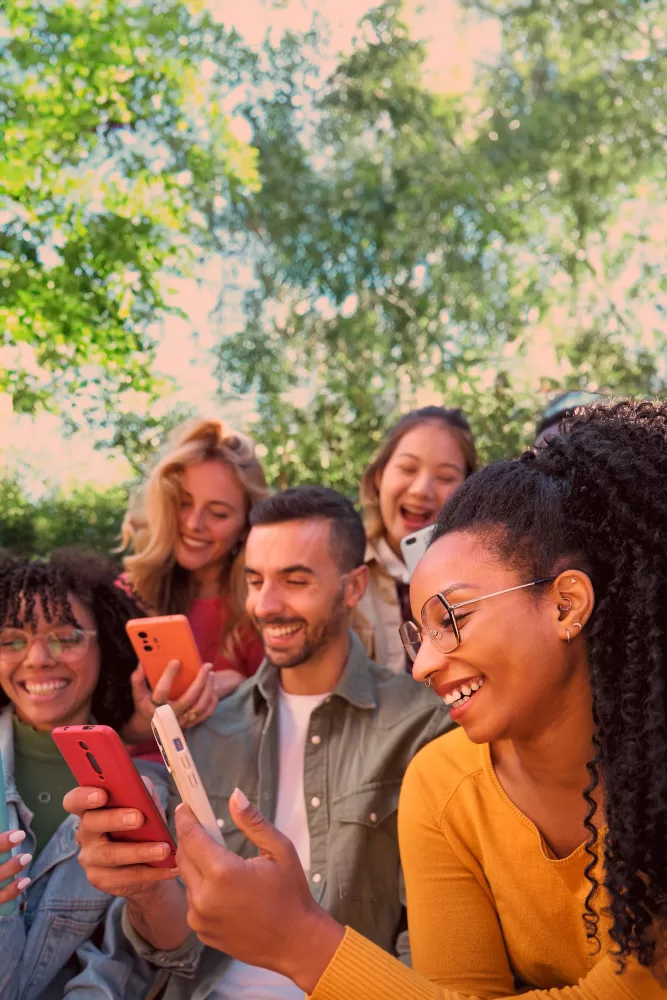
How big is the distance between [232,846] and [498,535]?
62.2 inches

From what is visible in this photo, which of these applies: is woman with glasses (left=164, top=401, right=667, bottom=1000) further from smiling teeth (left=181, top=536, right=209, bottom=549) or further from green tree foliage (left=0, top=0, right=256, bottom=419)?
green tree foliage (left=0, top=0, right=256, bottom=419)

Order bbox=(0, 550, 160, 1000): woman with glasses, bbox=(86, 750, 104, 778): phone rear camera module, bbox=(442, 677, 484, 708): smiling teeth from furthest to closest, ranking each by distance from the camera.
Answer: bbox=(0, 550, 160, 1000): woman with glasses → bbox=(86, 750, 104, 778): phone rear camera module → bbox=(442, 677, 484, 708): smiling teeth

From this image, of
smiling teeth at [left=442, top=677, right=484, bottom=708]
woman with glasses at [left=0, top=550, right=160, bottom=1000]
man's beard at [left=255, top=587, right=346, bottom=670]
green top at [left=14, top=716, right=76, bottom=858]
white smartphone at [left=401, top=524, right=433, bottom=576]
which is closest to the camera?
smiling teeth at [left=442, top=677, right=484, bottom=708]

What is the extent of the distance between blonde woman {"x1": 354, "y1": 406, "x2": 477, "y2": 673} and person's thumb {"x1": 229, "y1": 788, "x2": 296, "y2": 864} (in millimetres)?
2192

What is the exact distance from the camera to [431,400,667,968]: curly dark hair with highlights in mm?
1674

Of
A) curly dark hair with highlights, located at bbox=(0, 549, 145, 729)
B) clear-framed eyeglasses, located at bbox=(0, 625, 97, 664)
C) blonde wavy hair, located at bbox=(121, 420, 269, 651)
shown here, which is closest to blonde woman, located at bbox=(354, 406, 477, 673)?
A: blonde wavy hair, located at bbox=(121, 420, 269, 651)

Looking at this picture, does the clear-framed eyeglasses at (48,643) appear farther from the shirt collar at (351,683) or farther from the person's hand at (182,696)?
the shirt collar at (351,683)

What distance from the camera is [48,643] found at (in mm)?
3016

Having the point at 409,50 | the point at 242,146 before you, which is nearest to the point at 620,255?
the point at 409,50

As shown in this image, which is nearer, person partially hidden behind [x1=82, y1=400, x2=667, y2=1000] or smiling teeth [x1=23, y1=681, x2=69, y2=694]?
person partially hidden behind [x1=82, y1=400, x2=667, y2=1000]

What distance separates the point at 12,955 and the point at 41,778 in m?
0.62

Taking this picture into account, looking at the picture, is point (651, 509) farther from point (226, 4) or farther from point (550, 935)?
point (226, 4)

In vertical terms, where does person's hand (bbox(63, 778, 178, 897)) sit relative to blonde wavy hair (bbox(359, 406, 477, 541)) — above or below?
below

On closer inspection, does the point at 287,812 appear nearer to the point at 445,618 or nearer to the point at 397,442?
the point at 445,618
